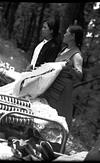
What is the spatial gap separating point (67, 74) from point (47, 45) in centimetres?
54

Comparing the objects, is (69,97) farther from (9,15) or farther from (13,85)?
(9,15)

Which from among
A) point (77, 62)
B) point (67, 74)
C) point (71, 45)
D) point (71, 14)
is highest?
point (71, 14)

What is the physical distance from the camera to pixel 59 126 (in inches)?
158

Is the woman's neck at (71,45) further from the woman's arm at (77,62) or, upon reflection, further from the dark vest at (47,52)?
the dark vest at (47,52)

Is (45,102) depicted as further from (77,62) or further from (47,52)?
(47,52)

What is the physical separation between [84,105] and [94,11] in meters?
1.83

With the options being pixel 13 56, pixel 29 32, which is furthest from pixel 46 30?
pixel 29 32

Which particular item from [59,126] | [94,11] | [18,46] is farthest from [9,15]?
[59,126]

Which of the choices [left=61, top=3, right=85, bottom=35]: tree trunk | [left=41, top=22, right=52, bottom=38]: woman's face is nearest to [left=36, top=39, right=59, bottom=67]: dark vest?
[left=41, top=22, right=52, bottom=38]: woman's face

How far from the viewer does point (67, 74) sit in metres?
4.18

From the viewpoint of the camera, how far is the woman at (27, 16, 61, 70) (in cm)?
439

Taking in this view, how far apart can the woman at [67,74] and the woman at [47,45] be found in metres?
0.19

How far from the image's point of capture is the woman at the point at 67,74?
4145 mm

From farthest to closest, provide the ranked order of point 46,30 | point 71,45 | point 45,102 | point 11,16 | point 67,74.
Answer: point 11,16 → point 46,30 → point 71,45 → point 67,74 → point 45,102
